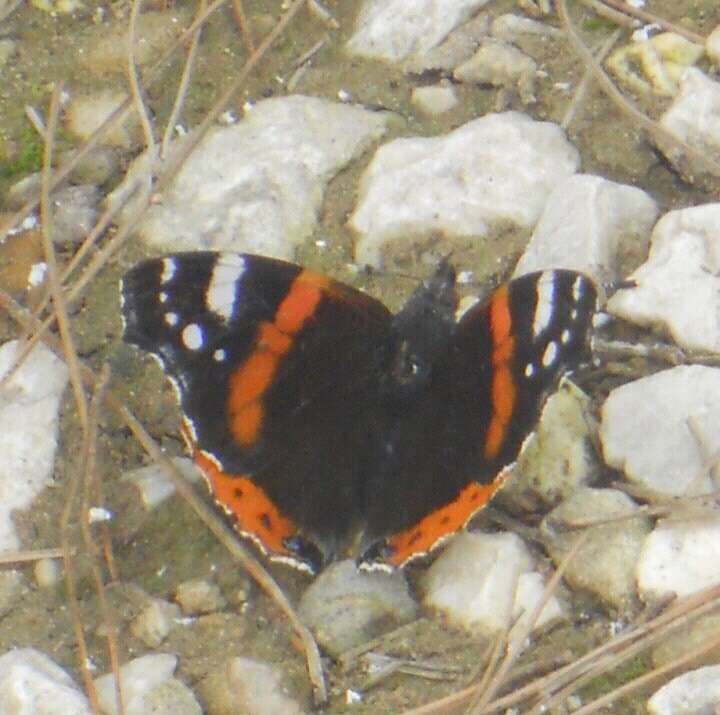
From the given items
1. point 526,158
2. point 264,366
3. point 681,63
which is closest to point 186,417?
point 264,366

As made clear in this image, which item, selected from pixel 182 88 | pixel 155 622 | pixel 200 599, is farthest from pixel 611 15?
pixel 155 622

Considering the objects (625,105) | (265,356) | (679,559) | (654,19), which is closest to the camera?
(679,559)

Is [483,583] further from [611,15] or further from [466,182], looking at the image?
[611,15]

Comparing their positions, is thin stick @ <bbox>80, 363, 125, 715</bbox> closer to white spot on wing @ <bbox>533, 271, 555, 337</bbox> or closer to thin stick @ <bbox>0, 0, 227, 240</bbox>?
thin stick @ <bbox>0, 0, 227, 240</bbox>

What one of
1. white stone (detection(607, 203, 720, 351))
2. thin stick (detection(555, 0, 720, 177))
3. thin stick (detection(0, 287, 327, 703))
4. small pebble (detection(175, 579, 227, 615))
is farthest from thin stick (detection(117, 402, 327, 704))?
thin stick (detection(555, 0, 720, 177))

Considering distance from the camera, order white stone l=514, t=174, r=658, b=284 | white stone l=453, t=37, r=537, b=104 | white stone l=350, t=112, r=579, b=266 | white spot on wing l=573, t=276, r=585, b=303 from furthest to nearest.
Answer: white stone l=453, t=37, r=537, b=104 < white stone l=350, t=112, r=579, b=266 < white stone l=514, t=174, r=658, b=284 < white spot on wing l=573, t=276, r=585, b=303

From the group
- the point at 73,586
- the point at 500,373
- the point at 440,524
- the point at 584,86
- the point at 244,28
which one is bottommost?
the point at 73,586

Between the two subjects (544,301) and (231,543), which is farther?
(231,543)
